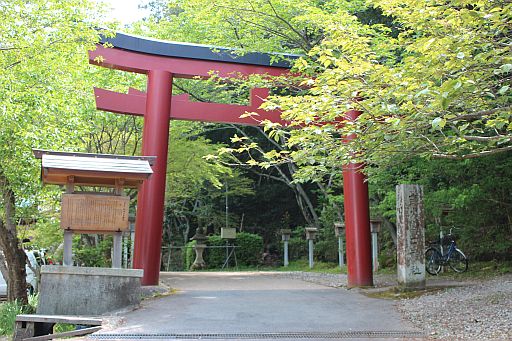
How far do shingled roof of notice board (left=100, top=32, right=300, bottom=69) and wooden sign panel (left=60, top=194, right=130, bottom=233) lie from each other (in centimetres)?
362

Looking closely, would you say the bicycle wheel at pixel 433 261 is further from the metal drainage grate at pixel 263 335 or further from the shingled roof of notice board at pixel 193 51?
the metal drainage grate at pixel 263 335

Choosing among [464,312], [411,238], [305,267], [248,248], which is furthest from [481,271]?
[248,248]

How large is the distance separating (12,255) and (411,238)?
705 cm

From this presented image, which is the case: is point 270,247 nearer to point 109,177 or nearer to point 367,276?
point 367,276

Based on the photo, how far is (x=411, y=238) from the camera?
8.71 meters

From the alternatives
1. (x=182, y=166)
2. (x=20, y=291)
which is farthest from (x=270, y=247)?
(x=20, y=291)

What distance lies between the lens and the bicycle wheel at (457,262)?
39.6 feet

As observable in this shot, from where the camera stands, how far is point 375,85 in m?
5.32

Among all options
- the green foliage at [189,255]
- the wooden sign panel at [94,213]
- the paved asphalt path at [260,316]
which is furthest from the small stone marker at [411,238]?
the green foliage at [189,255]

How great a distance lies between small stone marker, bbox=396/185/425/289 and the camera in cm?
866

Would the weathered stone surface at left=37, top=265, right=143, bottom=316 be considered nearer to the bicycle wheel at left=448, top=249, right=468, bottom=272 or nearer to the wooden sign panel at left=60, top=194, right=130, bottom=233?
the wooden sign panel at left=60, top=194, right=130, bottom=233

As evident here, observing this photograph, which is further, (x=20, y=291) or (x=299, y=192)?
(x=299, y=192)

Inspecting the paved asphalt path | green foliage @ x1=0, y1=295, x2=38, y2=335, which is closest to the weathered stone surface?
the paved asphalt path

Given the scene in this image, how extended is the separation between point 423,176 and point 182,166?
626 cm
